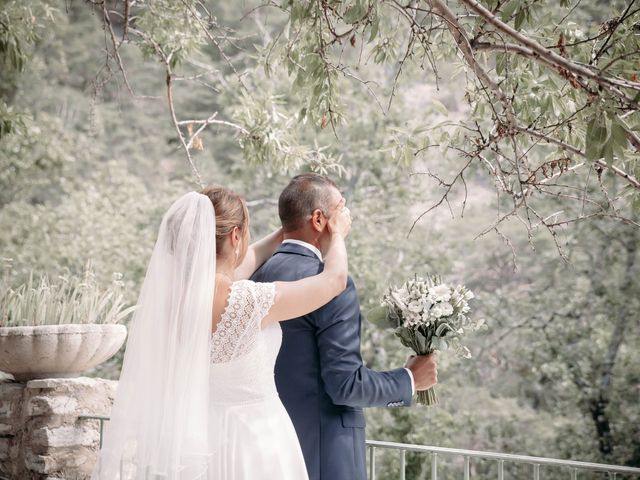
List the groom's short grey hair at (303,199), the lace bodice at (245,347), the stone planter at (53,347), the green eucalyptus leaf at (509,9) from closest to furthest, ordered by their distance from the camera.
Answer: the green eucalyptus leaf at (509,9) < the lace bodice at (245,347) < the groom's short grey hair at (303,199) < the stone planter at (53,347)

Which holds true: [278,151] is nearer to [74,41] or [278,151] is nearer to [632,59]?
[632,59]

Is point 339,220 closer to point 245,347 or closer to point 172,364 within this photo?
point 245,347

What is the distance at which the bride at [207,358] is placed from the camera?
7.04ft

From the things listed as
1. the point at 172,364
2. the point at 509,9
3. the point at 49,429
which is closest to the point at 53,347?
the point at 49,429

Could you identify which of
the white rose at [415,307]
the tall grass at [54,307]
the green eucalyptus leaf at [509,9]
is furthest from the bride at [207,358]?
the tall grass at [54,307]

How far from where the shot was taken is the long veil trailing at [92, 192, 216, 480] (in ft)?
7.03

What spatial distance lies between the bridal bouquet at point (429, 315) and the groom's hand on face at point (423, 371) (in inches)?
1.4

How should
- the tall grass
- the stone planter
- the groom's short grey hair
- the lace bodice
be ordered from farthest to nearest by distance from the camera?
the tall grass < the stone planter < the groom's short grey hair < the lace bodice

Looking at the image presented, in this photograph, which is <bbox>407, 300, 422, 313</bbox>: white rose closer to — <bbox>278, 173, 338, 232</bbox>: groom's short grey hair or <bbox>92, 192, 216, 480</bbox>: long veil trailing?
<bbox>278, 173, 338, 232</bbox>: groom's short grey hair

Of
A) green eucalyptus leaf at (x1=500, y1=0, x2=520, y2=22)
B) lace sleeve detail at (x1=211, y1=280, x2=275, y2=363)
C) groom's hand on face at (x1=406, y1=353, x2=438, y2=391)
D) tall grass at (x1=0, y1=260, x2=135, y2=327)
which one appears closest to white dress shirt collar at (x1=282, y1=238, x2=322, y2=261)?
lace sleeve detail at (x1=211, y1=280, x2=275, y2=363)

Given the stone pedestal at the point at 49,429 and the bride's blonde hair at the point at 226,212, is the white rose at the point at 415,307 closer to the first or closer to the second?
the bride's blonde hair at the point at 226,212

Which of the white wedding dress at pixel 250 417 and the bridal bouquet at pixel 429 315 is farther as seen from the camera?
the bridal bouquet at pixel 429 315

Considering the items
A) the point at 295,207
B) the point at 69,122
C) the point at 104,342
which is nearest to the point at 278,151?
the point at 104,342

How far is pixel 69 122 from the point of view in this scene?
13953 millimetres
